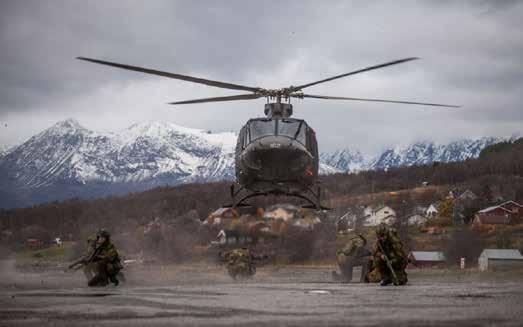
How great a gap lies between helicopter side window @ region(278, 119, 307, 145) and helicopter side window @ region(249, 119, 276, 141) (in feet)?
1.13

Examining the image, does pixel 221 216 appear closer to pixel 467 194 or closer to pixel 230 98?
pixel 230 98

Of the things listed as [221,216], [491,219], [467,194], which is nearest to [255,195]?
[221,216]

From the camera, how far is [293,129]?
103 feet

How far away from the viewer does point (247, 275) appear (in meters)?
41.8

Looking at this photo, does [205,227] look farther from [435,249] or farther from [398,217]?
[398,217]

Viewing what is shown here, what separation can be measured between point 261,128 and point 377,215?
61897 mm

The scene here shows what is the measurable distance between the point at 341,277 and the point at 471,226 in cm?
6869

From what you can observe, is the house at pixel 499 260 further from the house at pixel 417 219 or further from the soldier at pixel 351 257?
the soldier at pixel 351 257

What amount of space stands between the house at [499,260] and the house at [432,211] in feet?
83.8

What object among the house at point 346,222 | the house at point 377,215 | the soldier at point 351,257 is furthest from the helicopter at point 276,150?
the house at point 377,215

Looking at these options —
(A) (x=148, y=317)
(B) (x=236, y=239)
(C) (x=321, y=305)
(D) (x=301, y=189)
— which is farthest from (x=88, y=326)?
(B) (x=236, y=239)

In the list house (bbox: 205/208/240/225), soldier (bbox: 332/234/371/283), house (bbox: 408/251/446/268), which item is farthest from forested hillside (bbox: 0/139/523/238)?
soldier (bbox: 332/234/371/283)

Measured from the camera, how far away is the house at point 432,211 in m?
106

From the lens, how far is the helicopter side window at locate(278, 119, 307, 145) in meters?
31.1
